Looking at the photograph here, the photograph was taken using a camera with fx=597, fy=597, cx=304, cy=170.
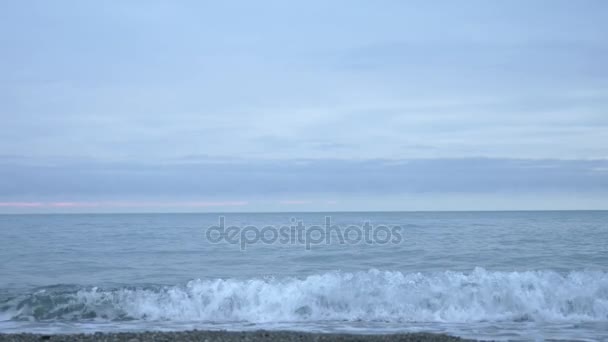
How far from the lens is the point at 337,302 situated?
57.6 feet

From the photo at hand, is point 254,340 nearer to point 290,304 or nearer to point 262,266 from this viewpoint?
point 290,304

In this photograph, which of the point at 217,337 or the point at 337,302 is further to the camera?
the point at 337,302

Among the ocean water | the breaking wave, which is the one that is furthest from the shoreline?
the breaking wave

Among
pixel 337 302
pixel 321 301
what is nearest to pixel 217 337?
pixel 321 301

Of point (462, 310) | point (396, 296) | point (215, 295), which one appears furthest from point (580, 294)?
point (215, 295)

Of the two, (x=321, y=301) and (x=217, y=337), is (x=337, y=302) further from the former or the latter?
(x=217, y=337)

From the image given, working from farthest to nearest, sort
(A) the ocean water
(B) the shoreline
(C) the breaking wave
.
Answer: (C) the breaking wave < (A) the ocean water < (B) the shoreline

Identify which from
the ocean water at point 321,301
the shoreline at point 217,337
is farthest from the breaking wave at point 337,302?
the shoreline at point 217,337

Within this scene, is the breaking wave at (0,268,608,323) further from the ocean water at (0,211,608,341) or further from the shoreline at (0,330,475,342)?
the shoreline at (0,330,475,342)

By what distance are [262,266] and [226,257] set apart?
4.32 m

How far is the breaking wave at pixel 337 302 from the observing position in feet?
54.4

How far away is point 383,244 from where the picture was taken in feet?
120

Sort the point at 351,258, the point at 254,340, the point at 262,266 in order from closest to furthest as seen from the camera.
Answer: the point at 254,340, the point at 262,266, the point at 351,258

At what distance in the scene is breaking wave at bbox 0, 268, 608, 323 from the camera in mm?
16594
